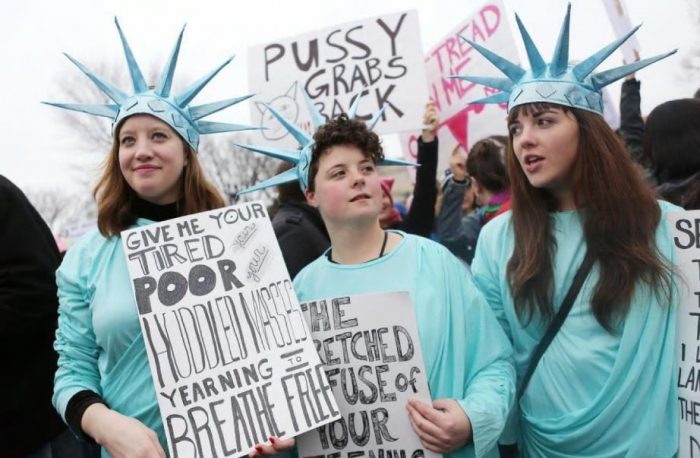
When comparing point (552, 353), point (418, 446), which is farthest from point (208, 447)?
point (552, 353)

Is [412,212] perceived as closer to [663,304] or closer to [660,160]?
[660,160]

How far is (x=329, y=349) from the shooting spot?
245 centimetres

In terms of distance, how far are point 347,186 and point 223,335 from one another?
743 mm

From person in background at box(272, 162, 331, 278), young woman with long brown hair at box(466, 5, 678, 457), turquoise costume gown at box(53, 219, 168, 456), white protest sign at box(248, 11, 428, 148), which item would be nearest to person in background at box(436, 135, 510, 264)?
white protest sign at box(248, 11, 428, 148)

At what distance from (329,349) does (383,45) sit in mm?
3667

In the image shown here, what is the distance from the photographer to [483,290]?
9.07ft

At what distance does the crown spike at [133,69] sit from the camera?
2785 millimetres

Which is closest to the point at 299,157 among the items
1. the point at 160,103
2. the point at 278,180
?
the point at 278,180

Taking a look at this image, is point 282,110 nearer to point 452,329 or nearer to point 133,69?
point 133,69

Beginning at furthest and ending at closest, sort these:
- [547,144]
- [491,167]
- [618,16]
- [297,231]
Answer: [491,167] → [618,16] → [297,231] → [547,144]

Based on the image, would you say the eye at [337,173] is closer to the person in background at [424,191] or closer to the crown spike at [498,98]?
the crown spike at [498,98]

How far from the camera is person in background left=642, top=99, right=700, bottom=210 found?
308 cm

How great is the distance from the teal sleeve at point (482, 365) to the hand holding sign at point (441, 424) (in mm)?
→ 34

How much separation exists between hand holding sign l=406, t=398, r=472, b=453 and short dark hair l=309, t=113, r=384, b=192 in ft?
3.38
